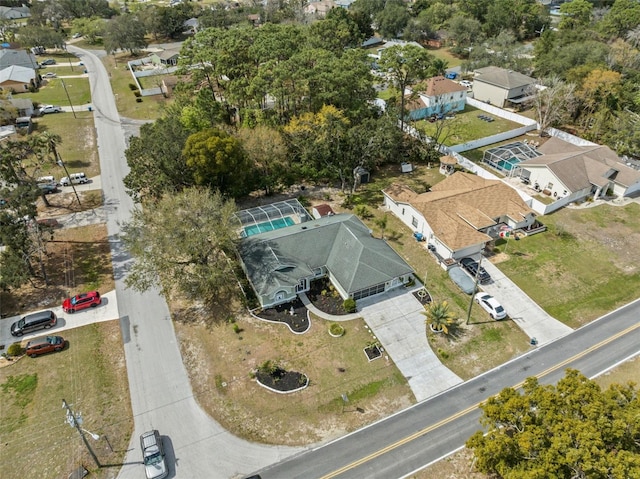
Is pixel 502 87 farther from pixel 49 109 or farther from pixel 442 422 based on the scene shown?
pixel 49 109

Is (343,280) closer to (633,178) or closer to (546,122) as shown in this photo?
(633,178)

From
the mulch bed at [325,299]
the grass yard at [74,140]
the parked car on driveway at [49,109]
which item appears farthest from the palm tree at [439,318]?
the parked car on driveway at [49,109]

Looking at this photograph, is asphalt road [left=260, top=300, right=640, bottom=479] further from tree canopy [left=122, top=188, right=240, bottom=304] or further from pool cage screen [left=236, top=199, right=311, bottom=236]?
pool cage screen [left=236, top=199, right=311, bottom=236]

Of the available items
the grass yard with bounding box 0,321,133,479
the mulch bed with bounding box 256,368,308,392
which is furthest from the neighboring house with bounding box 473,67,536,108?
the grass yard with bounding box 0,321,133,479

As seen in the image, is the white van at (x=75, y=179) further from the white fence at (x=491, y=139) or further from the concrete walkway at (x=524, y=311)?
the white fence at (x=491, y=139)

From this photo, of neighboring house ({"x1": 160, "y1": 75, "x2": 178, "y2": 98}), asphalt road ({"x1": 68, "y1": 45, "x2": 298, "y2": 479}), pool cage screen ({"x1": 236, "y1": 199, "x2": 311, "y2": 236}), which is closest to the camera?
asphalt road ({"x1": 68, "y1": 45, "x2": 298, "y2": 479})

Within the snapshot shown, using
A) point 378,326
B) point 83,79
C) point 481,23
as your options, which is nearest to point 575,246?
point 378,326
